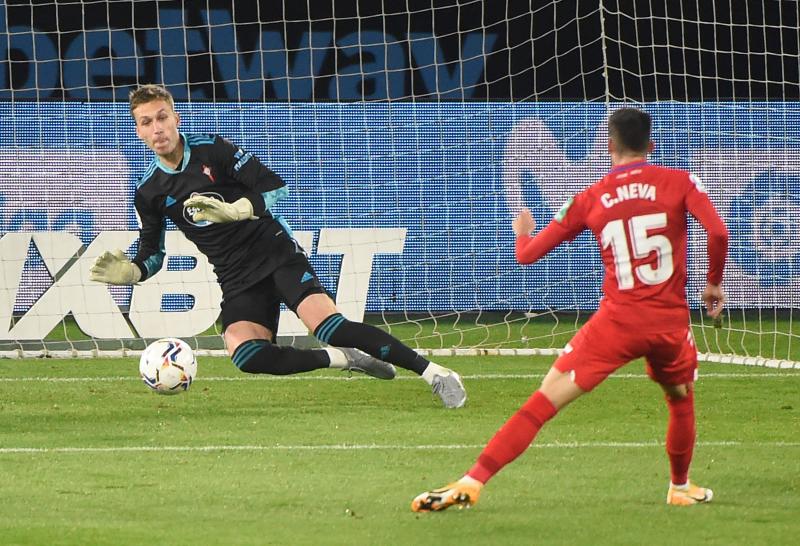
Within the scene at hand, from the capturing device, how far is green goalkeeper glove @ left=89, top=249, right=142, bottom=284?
7.18m

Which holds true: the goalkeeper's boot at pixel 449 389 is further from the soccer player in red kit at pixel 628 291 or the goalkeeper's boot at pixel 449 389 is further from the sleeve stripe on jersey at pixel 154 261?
the soccer player in red kit at pixel 628 291

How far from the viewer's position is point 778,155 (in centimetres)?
1444

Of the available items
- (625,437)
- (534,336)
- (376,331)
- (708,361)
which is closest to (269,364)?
(376,331)

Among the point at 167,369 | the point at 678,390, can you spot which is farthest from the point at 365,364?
the point at 678,390

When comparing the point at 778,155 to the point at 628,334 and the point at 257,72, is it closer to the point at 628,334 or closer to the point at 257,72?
the point at 257,72

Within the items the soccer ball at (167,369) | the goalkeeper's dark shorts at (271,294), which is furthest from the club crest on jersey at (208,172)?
the soccer ball at (167,369)

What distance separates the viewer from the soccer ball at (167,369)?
7.70m

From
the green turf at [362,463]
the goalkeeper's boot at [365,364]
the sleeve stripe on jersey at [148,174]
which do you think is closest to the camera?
the green turf at [362,463]

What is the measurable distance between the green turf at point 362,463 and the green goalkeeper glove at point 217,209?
1.16 m

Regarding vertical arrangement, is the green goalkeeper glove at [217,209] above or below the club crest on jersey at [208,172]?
below

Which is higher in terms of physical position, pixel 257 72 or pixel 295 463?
pixel 257 72

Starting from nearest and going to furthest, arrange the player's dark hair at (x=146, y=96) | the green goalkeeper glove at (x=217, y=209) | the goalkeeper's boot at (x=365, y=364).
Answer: the green goalkeeper glove at (x=217, y=209)
the player's dark hair at (x=146, y=96)
the goalkeeper's boot at (x=365, y=364)

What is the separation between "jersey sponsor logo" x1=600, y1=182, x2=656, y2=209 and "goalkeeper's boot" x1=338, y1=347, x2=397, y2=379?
123 inches

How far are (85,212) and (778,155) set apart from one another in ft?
23.6
